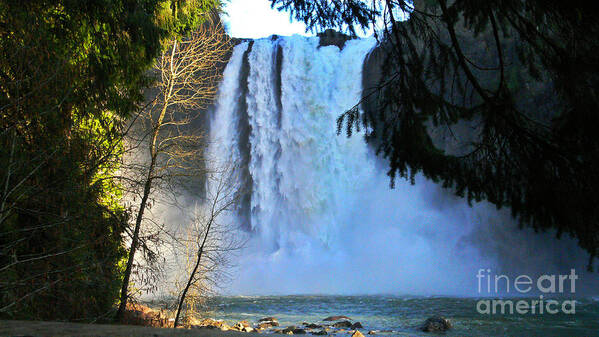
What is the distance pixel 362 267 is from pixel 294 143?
7.58 metres

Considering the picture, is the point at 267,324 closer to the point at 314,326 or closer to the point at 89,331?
the point at 314,326

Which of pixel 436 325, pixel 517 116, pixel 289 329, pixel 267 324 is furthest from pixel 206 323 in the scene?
pixel 517 116

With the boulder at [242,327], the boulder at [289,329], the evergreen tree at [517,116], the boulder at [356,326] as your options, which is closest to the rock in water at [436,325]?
the boulder at [356,326]

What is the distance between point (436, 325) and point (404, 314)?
2.71 m

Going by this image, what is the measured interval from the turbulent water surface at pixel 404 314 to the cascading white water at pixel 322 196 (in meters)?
4.73

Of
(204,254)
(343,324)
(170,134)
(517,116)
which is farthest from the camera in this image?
(204,254)

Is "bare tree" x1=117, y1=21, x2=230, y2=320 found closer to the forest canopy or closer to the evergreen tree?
the forest canopy

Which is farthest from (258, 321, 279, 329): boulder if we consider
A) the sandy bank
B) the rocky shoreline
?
the sandy bank

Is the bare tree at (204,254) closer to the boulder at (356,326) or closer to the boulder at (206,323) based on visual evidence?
the boulder at (206,323)

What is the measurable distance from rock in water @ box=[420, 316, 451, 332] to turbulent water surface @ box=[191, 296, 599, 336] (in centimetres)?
21

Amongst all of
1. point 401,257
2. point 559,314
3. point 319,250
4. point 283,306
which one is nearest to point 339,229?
point 319,250

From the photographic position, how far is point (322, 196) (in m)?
25.2

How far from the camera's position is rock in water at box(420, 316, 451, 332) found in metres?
11.6

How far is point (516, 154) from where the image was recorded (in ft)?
13.6
